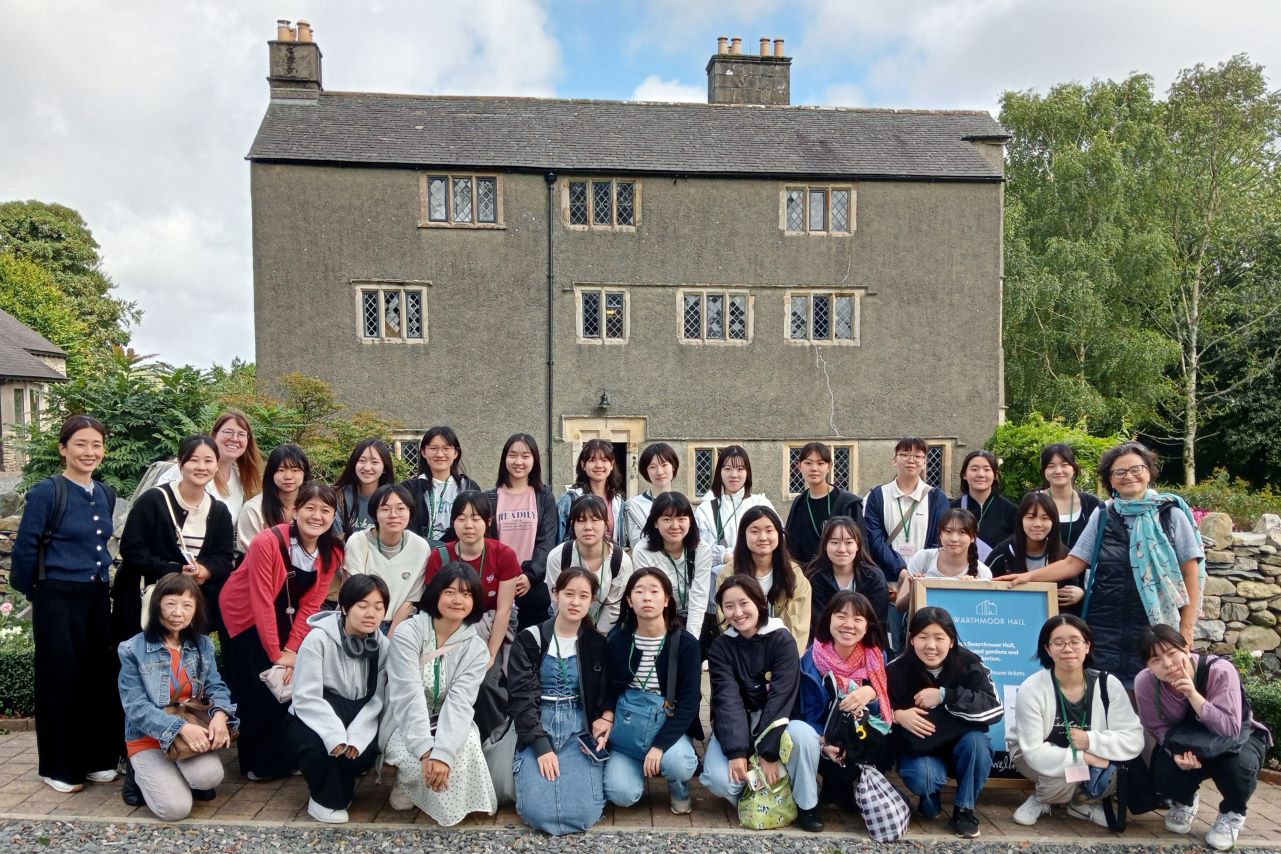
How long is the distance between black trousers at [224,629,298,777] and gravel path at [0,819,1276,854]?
0.59m

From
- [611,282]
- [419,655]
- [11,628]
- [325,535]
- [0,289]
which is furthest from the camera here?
[0,289]

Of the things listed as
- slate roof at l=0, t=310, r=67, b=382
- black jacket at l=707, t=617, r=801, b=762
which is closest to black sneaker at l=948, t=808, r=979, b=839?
black jacket at l=707, t=617, r=801, b=762

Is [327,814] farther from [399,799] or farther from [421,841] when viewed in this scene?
[421,841]

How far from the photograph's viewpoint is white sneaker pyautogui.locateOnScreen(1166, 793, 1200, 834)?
426 centimetres

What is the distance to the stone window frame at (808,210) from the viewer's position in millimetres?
17531

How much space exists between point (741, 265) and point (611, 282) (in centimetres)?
279

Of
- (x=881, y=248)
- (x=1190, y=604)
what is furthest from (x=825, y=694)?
(x=881, y=248)

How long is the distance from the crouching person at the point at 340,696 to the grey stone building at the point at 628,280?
12718mm

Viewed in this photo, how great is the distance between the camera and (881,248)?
17.6 meters

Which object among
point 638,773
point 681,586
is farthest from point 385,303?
point 638,773

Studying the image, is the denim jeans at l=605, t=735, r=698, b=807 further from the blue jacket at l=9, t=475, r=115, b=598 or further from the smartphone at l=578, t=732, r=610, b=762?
the blue jacket at l=9, t=475, r=115, b=598

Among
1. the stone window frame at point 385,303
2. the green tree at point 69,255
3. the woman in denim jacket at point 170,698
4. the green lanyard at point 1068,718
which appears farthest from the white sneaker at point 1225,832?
the green tree at point 69,255

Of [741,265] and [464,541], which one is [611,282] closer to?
[741,265]

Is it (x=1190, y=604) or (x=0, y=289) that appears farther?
(x=0, y=289)
